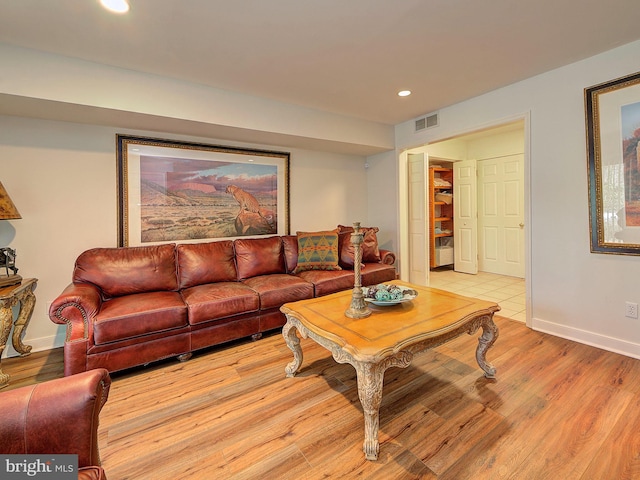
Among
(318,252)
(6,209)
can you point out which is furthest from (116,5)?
(318,252)

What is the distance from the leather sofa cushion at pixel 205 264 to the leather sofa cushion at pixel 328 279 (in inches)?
31.4

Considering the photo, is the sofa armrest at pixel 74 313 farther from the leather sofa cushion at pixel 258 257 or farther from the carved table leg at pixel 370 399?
the carved table leg at pixel 370 399

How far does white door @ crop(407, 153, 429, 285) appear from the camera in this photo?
437 centimetres

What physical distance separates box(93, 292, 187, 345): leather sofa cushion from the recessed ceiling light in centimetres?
198

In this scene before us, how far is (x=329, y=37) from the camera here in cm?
213

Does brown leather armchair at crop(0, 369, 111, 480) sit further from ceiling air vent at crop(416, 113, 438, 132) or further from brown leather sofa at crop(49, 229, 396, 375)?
ceiling air vent at crop(416, 113, 438, 132)

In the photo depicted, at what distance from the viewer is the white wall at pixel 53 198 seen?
2.58 metres

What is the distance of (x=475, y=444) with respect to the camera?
4.91ft

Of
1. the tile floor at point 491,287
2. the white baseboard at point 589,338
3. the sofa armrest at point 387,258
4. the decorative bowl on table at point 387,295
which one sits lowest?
the white baseboard at point 589,338

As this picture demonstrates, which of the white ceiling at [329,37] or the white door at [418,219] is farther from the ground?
the white ceiling at [329,37]

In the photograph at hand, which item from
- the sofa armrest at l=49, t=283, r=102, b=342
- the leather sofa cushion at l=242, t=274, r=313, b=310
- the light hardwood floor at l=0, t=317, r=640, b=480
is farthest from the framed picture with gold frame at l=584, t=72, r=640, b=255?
the sofa armrest at l=49, t=283, r=102, b=342

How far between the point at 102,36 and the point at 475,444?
3.40 m

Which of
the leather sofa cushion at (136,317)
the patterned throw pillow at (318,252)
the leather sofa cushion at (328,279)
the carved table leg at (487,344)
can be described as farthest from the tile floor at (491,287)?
the leather sofa cushion at (136,317)

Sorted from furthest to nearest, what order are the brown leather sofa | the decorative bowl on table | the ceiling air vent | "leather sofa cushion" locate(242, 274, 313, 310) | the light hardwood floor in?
the ceiling air vent, "leather sofa cushion" locate(242, 274, 313, 310), the brown leather sofa, the decorative bowl on table, the light hardwood floor
